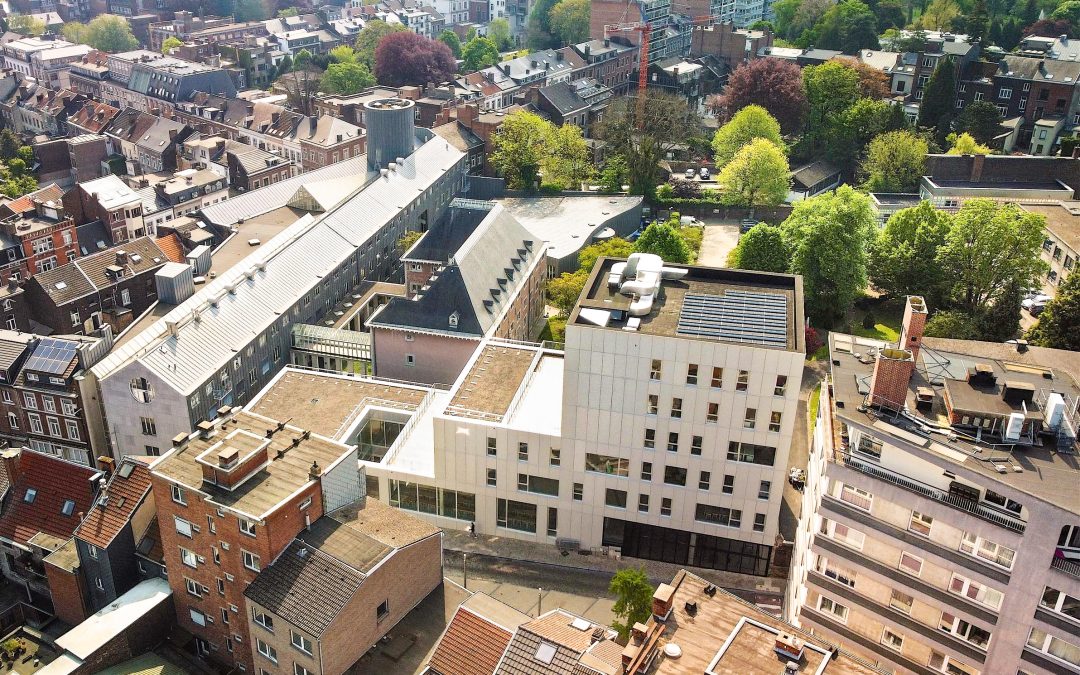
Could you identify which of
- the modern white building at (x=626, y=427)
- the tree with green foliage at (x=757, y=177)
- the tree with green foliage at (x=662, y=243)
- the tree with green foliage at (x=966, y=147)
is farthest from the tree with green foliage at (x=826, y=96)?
the modern white building at (x=626, y=427)

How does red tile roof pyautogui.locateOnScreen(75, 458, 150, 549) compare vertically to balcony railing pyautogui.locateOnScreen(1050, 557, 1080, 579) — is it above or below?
below

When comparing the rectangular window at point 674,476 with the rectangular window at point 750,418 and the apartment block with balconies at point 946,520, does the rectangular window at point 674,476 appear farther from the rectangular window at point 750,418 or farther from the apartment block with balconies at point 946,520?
the apartment block with balconies at point 946,520

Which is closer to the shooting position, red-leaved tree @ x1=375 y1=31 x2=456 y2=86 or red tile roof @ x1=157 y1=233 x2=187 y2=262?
red tile roof @ x1=157 y1=233 x2=187 y2=262

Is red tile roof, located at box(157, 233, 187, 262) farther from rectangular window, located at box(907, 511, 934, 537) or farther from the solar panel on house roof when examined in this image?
rectangular window, located at box(907, 511, 934, 537)

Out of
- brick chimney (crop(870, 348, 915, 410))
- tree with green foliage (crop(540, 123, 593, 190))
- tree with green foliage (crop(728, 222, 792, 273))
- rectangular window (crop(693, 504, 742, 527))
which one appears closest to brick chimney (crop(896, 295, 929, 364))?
brick chimney (crop(870, 348, 915, 410))

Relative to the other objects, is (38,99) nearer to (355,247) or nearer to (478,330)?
(355,247)

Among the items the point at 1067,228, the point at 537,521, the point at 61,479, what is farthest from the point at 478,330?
the point at 1067,228

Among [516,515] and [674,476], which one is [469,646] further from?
[674,476]
